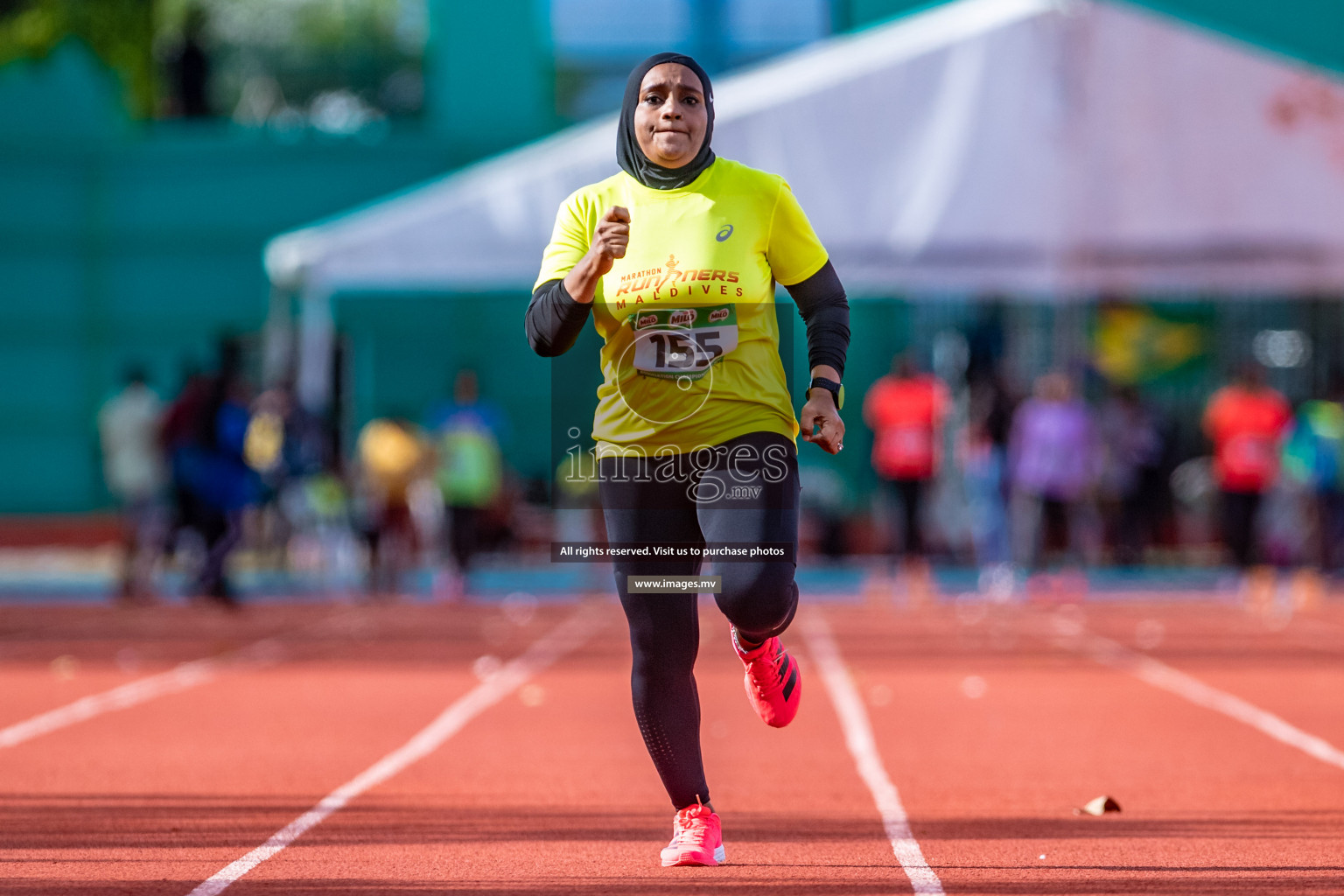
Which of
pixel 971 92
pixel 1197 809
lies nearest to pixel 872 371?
pixel 971 92

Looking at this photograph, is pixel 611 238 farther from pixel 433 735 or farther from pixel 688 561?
pixel 433 735

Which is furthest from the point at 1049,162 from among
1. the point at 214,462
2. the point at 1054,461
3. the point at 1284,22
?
the point at 1284,22

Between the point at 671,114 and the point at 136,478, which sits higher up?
the point at 671,114

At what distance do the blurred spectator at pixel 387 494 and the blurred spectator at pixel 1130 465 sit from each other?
6706mm

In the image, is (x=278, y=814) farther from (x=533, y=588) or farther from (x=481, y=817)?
(x=533, y=588)

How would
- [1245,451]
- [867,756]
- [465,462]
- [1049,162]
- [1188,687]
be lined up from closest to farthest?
[867,756] → [1188,687] → [1049,162] → [1245,451] → [465,462]

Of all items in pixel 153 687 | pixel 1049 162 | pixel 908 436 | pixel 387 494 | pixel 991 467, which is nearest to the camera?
pixel 153 687

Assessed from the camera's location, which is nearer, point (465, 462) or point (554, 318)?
point (554, 318)

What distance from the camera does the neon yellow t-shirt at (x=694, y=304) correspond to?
463 centimetres

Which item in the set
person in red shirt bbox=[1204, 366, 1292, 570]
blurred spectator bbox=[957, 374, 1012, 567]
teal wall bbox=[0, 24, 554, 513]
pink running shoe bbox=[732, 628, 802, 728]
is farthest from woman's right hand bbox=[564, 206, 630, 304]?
teal wall bbox=[0, 24, 554, 513]

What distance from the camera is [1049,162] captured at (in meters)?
11.5

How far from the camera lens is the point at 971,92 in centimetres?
1166

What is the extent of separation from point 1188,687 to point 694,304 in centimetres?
578

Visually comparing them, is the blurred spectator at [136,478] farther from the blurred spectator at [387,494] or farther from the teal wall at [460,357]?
the teal wall at [460,357]
